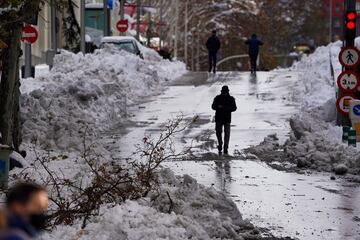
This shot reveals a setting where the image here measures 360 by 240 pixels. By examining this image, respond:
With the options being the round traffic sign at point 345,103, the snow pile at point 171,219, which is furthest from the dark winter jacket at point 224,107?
the snow pile at point 171,219

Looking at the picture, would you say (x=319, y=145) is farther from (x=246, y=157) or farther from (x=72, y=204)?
(x=72, y=204)

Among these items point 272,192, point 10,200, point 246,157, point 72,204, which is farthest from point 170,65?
point 10,200

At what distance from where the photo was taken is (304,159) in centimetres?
1582

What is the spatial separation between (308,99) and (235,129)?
561cm

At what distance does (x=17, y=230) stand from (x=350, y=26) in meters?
17.1

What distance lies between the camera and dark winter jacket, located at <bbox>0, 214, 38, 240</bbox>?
1742 millimetres

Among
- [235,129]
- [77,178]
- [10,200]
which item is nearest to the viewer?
[10,200]

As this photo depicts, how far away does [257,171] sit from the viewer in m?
14.9

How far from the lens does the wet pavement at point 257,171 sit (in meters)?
9.98

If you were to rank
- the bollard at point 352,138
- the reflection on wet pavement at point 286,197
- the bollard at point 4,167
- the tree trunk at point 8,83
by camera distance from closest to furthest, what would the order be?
the bollard at point 4,167
the reflection on wet pavement at point 286,197
the tree trunk at point 8,83
the bollard at point 352,138

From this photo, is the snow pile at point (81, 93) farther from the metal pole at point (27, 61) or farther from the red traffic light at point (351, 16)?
the red traffic light at point (351, 16)

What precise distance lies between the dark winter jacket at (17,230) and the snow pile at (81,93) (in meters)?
14.8

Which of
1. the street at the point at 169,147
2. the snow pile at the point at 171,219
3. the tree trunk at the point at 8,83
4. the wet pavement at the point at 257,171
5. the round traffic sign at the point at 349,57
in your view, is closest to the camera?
the snow pile at the point at 171,219

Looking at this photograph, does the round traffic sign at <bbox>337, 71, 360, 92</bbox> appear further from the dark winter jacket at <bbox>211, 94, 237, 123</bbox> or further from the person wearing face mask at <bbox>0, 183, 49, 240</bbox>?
the person wearing face mask at <bbox>0, 183, 49, 240</bbox>
